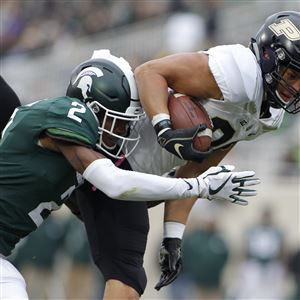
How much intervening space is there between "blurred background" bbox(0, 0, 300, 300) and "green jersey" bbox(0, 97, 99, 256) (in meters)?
6.25

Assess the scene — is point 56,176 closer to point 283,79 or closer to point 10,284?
point 10,284

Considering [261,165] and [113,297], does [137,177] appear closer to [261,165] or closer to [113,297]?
[113,297]

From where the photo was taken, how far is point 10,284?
4582 mm

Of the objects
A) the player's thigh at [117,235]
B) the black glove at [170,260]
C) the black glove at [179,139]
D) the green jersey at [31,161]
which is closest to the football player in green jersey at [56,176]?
the green jersey at [31,161]

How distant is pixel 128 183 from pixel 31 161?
1.39ft

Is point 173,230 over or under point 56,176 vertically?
under

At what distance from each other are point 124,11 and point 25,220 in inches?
415

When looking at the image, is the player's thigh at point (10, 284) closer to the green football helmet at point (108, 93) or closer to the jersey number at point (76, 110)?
the jersey number at point (76, 110)

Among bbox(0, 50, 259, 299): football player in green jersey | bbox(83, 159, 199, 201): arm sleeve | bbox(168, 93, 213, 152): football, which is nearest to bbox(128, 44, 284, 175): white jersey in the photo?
bbox(168, 93, 213, 152): football

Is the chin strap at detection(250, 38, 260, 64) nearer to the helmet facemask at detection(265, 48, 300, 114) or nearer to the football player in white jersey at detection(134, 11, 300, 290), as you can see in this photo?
the football player in white jersey at detection(134, 11, 300, 290)

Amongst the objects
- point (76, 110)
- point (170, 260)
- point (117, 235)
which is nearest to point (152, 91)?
point (76, 110)

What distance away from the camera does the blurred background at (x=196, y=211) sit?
36.2 feet

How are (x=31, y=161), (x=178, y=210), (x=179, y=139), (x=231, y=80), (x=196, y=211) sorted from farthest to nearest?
1. (x=196, y=211)
2. (x=178, y=210)
3. (x=231, y=80)
4. (x=179, y=139)
5. (x=31, y=161)

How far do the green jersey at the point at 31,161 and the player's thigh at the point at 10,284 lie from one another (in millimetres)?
147
